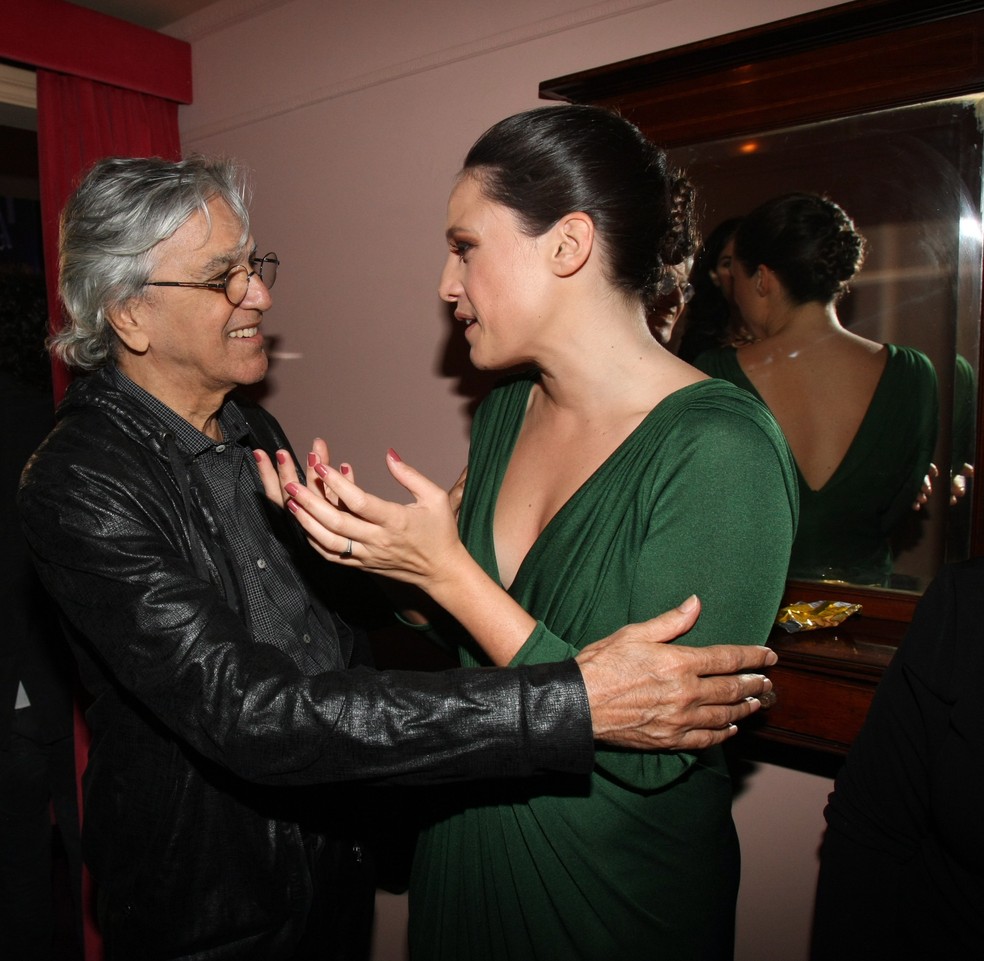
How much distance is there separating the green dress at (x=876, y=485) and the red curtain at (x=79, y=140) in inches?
92.6

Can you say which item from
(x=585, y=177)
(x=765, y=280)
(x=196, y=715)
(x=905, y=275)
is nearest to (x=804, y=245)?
(x=765, y=280)

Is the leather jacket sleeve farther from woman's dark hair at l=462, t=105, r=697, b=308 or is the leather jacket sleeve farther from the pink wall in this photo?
the pink wall

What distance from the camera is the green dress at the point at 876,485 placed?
152cm

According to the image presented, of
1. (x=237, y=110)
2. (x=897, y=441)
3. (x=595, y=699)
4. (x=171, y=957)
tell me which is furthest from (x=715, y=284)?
(x=237, y=110)

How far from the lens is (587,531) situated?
1210 mm

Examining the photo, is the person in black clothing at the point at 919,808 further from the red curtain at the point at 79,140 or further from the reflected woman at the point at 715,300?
the red curtain at the point at 79,140

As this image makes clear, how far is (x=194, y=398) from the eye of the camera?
1.58 meters

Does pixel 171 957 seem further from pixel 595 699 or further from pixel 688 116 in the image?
pixel 688 116

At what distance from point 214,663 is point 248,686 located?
59mm

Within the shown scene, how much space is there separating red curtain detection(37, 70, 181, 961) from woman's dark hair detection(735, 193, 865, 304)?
2.11 metres

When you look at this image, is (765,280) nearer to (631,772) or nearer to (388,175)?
(631,772)

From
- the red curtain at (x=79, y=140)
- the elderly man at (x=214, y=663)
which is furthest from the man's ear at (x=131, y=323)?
the red curtain at (x=79, y=140)

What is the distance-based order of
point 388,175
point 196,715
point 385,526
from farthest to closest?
point 388,175 → point 196,715 → point 385,526

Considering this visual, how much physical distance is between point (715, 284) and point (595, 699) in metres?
1.03
